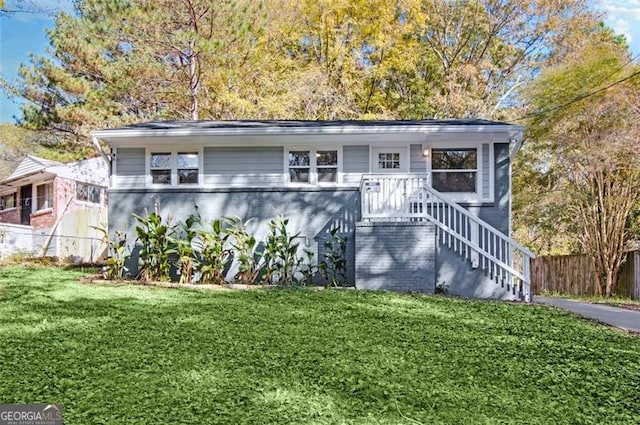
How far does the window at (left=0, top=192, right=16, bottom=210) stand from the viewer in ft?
65.3

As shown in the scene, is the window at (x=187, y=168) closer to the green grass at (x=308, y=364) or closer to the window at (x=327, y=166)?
the window at (x=327, y=166)

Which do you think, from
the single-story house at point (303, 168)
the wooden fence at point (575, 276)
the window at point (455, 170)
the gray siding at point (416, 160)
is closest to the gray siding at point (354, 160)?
the single-story house at point (303, 168)

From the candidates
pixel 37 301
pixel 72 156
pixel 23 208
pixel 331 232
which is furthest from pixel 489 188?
pixel 23 208

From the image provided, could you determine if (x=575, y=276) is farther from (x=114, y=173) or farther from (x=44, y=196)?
(x=44, y=196)

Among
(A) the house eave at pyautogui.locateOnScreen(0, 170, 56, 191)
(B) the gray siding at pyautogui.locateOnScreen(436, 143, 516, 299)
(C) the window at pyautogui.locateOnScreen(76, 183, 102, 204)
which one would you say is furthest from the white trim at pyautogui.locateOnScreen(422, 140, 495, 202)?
(A) the house eave at pyautogui.locateOnScreen(0, 170, 56, 191)

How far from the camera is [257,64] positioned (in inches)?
639

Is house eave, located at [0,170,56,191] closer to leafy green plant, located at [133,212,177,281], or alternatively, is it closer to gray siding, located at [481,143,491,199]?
leafy green plant, located at [133,212,177,281]

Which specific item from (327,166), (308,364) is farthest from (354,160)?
(308,364)

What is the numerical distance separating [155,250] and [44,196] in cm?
1232

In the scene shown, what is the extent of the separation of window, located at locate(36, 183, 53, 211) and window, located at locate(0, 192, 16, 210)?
2.44 metres

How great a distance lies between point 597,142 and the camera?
11570mm

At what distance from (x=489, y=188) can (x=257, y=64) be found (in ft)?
33.0

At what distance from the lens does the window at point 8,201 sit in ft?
65.3

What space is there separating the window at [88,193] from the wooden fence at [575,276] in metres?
16.6
